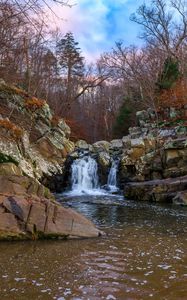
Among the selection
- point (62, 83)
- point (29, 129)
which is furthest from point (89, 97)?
point (29, 129)

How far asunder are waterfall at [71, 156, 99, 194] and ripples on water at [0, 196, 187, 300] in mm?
11795

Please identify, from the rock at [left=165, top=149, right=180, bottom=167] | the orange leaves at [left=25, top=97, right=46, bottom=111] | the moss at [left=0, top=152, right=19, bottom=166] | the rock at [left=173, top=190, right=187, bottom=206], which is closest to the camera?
the moss at [left=0, top=152, right=19, bottom=166]

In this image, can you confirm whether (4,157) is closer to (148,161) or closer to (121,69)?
(148,161)

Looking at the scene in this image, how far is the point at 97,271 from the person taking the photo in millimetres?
7137

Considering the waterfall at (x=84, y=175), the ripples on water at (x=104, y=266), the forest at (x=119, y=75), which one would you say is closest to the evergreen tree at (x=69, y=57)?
the forest at (x=119, y=75)

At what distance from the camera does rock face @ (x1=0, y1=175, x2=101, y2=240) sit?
367 inches

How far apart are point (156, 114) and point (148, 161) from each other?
25.1ft

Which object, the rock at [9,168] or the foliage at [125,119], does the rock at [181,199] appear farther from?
the foliage at [125,119]

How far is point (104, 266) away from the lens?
24.4 ft

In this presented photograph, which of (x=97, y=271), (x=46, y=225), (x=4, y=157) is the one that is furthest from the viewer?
(x=4, y=157)

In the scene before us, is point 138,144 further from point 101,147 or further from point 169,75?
point 169,75

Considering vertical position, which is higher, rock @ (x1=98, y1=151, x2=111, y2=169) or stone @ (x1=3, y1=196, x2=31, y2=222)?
rock @ (x1=98, y1=151, x2=111, y2=169)

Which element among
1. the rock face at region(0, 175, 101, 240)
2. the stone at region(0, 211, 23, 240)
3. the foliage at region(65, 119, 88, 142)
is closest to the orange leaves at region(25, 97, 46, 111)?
the foliage at region(65, 119, 88, 142)

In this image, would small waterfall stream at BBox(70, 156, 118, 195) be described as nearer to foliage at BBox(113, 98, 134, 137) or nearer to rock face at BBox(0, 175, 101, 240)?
foliage at BBox(113, 98, 134, 137)
